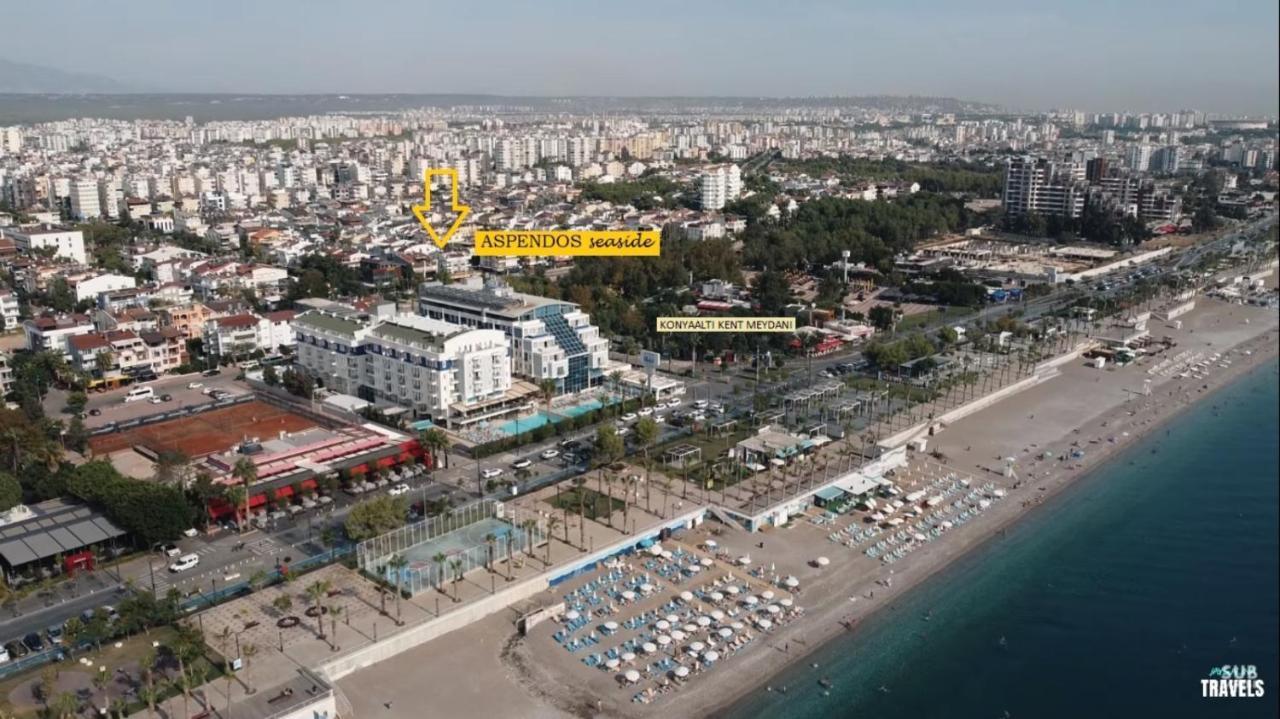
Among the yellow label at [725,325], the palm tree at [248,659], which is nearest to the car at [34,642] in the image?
the palm tree at [248,659]

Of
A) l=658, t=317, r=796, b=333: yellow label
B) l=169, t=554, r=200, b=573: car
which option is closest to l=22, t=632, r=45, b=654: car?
l=169, t=554, r=200, b=573: car

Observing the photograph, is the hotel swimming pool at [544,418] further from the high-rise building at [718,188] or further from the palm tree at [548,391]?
the high-rise building at [718,188]

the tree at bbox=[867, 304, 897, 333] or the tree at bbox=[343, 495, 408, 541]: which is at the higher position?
the tree at bbox=[867, 304, 897, 333]

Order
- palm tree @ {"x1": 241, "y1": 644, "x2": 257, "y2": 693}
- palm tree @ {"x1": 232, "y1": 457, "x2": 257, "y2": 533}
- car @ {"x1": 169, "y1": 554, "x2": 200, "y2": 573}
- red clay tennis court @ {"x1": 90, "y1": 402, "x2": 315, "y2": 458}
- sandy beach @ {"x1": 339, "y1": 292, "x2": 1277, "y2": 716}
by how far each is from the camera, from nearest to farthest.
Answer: palm tree @ {"x1": 241, "y1": 644, "x2": 257, "y2": 693} < sandy beach @ {"x1": 339, "y1": 292, "x2": 1277, "y2": 716} < car @ {"x1": 169, "y1": 554, "x2": 200, "y2": 573} < palm tree @ {"x1": 232, "y1": 457, "x2": 257, "y2": 533} < red clay tennis court @ {"x1": 90, "y1": 402, "x2": 315, "y2": 458}

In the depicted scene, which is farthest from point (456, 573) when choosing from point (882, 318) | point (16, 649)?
point (882, 318)

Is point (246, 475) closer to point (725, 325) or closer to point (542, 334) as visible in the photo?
point (542, 334)

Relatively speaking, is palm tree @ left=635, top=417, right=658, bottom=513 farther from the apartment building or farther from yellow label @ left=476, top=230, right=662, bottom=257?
yellow label @ left=476, top=230, right=662, bottom=257

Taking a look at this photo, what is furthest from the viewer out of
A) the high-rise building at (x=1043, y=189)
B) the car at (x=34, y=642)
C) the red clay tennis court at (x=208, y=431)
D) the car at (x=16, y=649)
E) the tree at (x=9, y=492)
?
the high-rise building at (x=1043, y=189)
